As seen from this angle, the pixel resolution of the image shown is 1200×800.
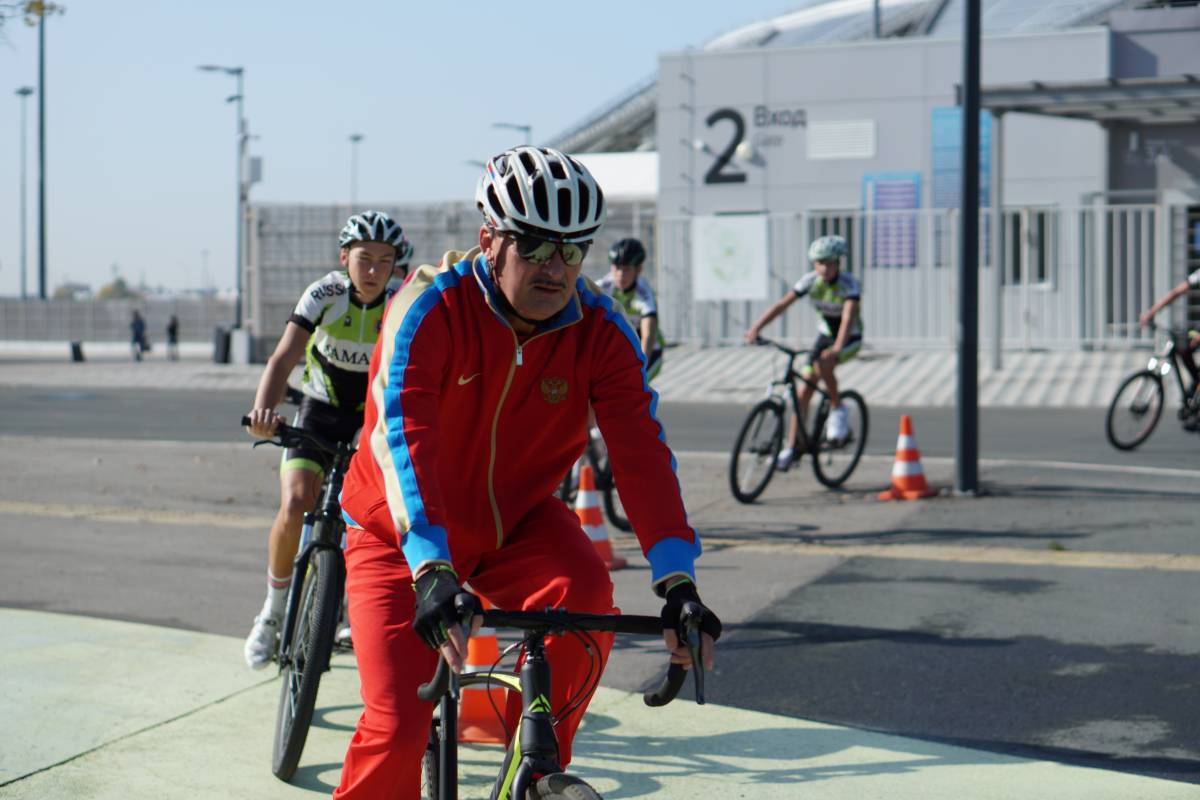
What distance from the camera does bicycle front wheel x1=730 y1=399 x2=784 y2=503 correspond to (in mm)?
11664

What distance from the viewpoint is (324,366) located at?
6.31 m

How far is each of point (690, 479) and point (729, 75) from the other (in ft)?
63.1

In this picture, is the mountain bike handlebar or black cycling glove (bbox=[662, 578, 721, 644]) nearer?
the mountain bike handlebar

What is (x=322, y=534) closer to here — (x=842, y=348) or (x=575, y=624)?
(x=575, y=624)

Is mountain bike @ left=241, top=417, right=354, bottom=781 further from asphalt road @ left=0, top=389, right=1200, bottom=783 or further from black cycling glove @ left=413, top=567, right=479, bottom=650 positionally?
black cycling glove @ left=413, top=567, right=479, bottom=650

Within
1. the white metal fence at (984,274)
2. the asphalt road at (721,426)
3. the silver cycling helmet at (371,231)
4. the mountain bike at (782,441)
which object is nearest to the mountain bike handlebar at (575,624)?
the silver cycling helmet at (371,231)

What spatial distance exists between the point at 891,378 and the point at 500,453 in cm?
2072

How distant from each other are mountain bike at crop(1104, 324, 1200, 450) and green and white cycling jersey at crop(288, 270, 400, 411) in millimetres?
9919

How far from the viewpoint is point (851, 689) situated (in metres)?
6.34

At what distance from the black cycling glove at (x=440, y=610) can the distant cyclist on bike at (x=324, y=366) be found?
116 inches

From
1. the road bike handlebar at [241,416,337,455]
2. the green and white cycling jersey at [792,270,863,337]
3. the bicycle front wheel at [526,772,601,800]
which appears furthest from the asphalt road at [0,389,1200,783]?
the bicycle front wheel at [526,772,601,800]

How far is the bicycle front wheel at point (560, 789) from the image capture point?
288 centimetres

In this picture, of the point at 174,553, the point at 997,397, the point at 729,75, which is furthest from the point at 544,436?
the point at 729,75

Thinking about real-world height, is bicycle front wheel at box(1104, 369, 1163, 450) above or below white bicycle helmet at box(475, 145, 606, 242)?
below
